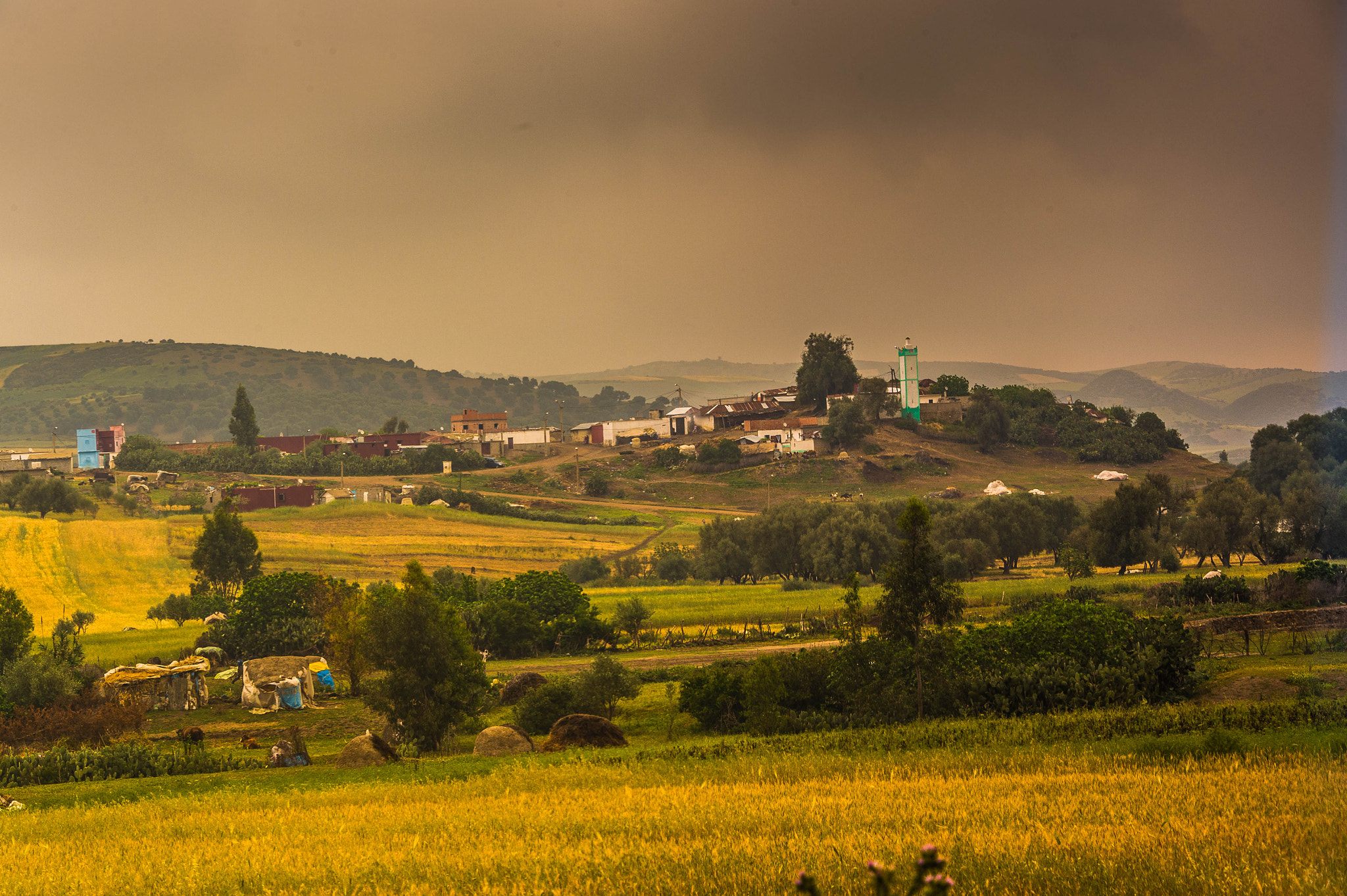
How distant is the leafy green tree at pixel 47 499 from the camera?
286 ft

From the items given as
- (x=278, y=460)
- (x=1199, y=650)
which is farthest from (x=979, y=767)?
(x=278, y=460)

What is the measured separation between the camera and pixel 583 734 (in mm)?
25719

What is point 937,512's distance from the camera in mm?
75438

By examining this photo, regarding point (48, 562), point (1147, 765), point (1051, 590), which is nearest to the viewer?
point (1147, 765)

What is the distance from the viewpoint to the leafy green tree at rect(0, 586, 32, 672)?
39.8m

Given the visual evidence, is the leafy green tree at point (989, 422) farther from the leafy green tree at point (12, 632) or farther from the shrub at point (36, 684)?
the shrub at point (36, 684)

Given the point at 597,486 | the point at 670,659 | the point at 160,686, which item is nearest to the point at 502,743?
the point at 670,659

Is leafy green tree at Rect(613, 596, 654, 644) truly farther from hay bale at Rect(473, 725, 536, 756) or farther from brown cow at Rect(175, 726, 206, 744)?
hay bale at Rect(473, 725, 536, 756)

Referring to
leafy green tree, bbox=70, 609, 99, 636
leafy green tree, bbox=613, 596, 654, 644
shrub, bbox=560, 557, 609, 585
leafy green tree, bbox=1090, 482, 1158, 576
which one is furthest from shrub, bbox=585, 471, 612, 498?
leafy green tree, bbox=613, 596, 654, 644

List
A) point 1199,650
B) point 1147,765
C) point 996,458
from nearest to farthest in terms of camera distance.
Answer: point 1147,765 < point 1199,650 < point 996,458

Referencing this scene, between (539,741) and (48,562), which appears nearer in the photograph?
(539,741)

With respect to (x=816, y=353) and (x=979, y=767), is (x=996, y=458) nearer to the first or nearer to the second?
(x=816, y=353)

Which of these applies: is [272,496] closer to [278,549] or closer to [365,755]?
[278,549]

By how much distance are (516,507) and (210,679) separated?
56823 millimetres
